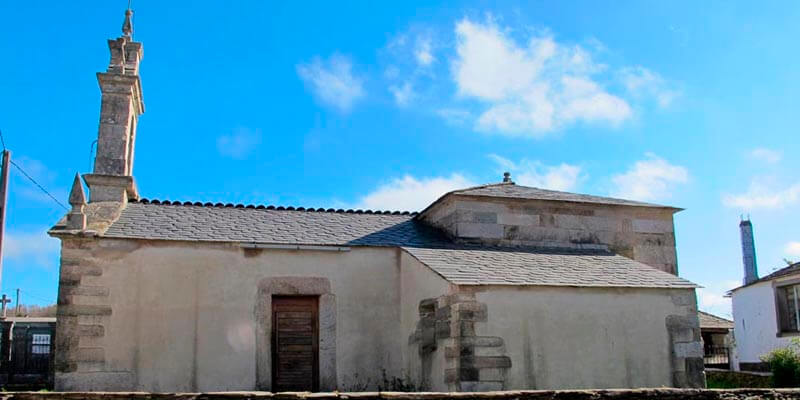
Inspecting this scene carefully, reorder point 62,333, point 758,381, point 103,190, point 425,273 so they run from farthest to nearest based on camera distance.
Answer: point 758,381 → point 103,190 → point 425,273 → point 62,333

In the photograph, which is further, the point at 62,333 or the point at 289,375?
the point at 289,375

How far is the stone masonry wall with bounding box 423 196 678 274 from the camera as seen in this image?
12844 mm

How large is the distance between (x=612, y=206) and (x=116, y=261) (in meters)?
9.00

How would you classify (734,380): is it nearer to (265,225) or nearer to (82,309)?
(265,225)

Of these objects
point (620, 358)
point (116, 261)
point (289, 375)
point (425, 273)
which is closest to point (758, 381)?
point (620, 358)

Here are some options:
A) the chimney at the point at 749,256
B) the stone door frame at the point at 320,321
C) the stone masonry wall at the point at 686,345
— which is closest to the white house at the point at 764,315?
the chimney at the point at 749,256

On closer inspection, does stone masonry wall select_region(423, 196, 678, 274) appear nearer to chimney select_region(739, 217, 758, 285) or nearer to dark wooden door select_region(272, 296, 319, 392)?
dark wooden door select_region(272, 296, 319, 392)

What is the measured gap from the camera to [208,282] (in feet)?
36.3

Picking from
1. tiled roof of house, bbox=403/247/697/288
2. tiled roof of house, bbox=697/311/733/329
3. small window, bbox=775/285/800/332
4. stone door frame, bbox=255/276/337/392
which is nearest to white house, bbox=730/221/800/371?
small window, bbox=775/285/800/332

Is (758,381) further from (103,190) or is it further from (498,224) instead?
(103,190)

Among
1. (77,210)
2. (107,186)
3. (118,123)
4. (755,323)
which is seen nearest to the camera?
(77,210)

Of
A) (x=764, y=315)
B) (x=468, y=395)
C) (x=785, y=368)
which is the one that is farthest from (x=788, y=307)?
(x=468, y=395)

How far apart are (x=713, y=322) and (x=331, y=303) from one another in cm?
1553

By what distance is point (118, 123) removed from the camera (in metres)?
12.7
